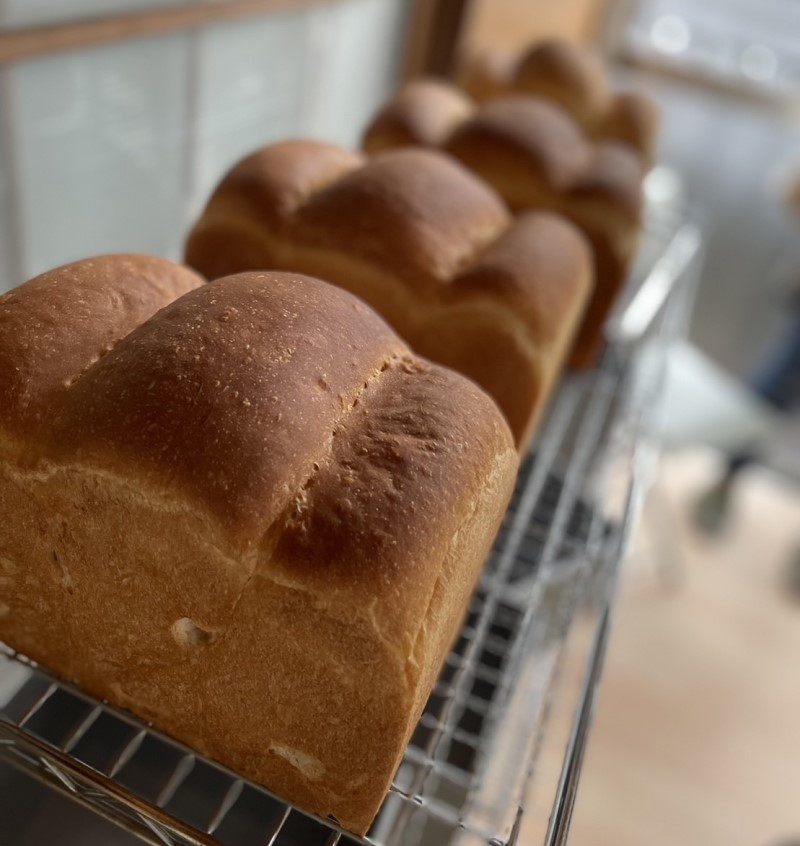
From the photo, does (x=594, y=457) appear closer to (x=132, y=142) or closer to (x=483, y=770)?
(x=483, y=770)

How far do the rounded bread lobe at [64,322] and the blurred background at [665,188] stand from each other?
1.33 feet

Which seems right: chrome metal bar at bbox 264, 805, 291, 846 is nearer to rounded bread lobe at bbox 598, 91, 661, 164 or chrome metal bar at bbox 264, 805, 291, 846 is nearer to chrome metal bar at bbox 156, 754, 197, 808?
chrome metal bar at bbox 156, 754, 197, 808

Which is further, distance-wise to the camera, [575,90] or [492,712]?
[575,90]

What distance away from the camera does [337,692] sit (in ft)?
1.67

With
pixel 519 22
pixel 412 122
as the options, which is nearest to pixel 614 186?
pixel 412 122

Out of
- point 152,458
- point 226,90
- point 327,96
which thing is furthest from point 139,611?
point 327,96

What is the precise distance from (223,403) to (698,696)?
1875mm

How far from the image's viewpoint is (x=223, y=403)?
0.51 metres

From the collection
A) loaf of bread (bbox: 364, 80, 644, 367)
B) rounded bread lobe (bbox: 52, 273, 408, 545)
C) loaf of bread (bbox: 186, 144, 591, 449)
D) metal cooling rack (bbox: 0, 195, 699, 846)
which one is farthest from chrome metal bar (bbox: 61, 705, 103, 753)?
loaf of bread (bbox: 364, 80, 644, 367)

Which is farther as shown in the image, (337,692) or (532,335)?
(532,335)

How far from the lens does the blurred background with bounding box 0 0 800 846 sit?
1.05 meters

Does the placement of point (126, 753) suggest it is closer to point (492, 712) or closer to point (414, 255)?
point (492, 712)

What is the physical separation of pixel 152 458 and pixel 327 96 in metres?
1.39

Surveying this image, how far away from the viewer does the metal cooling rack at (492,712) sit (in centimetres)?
57
